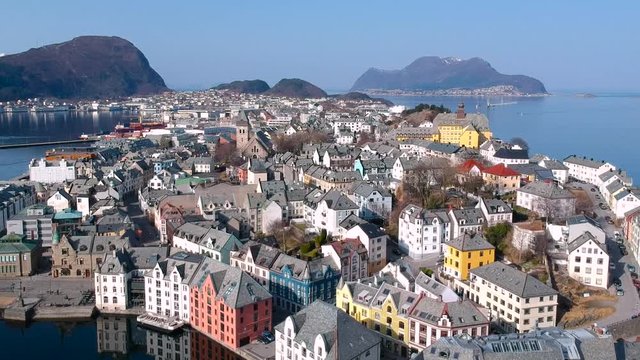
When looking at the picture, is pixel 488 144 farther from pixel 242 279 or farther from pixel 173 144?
pixel 173 144

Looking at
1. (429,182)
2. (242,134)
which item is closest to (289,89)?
(242,134)

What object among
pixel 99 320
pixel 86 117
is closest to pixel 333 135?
pixel 99 320

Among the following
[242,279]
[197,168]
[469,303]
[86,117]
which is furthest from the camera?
[86,117]

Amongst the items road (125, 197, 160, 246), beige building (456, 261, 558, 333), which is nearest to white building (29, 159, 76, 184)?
road (125, 197, 160, 246)

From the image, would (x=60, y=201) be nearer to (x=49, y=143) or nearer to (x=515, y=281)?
(x=515, y=281)

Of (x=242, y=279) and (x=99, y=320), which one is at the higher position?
(x=242, y=279)

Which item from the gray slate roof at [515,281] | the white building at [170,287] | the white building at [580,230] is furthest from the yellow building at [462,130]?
the white building at [170,287]

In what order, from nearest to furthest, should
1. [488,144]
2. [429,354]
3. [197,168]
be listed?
[429,354]
[488,144]
[197,168]
